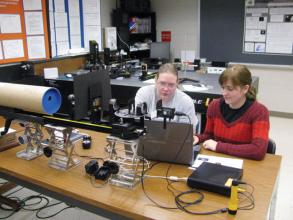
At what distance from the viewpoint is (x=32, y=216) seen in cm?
246

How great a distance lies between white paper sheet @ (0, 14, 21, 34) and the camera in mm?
3277

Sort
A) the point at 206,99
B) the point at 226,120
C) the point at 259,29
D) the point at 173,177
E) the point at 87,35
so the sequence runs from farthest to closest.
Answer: the point at 259,29
the point at 87,35
the point at 206,99
the point at 226,120
the point at 173,177

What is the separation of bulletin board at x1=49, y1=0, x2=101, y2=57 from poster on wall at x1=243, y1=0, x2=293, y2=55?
7.65 feet

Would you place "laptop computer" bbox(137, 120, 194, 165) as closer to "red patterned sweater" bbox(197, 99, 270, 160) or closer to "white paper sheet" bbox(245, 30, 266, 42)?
"red patterned sweater" bbox(197, 99, 270, 160)

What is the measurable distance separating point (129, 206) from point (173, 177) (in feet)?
0.97

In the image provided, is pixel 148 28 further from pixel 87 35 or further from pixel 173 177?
pixel 173 177

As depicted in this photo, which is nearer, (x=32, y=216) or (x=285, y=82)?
(x=32, y=216)

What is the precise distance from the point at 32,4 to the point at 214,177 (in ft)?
10.3

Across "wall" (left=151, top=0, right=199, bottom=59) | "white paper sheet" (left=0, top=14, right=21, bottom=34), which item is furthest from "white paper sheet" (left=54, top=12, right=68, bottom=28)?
"wall" (left=151, top=0, right=199, bottom=59)

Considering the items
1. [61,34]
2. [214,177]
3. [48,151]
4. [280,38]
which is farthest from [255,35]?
[48,151]

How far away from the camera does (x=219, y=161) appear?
1.60m

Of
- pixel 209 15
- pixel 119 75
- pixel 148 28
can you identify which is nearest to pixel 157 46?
pixel 148 28

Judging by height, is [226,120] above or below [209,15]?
below

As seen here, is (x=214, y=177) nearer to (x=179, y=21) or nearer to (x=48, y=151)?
(x=48, y=151)
